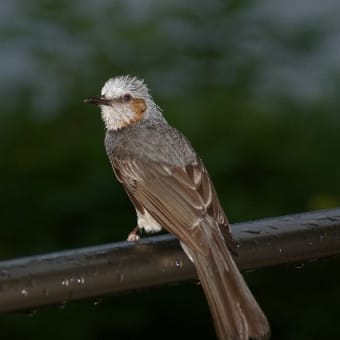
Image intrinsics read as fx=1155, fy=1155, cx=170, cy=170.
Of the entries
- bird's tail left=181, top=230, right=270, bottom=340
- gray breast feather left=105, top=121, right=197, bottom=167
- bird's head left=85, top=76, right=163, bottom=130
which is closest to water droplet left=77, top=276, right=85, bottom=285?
bird's tail left=181, top=230, right=270, bottom=340

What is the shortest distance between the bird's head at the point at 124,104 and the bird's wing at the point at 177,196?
17.7 inches

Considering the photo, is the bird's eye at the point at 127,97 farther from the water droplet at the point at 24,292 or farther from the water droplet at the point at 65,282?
the water droplet at the point at 24,292

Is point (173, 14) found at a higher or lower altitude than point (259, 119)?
higher

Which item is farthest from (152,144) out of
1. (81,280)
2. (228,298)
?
(81,280)

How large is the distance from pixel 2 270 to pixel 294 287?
3.77 metres

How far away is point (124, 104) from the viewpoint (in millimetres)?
6266

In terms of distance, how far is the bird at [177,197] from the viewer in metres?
4.00

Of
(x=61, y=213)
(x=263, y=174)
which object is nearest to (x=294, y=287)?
(x=263, y=174)

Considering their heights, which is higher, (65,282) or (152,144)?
(65,282)

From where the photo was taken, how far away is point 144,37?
8.20m

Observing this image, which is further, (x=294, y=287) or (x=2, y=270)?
(x=294, y=287)

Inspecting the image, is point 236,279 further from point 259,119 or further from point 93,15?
point 93,15

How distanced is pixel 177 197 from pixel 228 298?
106cm

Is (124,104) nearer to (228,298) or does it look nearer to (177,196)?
(177,196)
